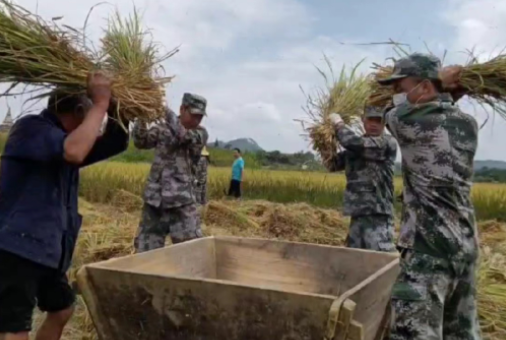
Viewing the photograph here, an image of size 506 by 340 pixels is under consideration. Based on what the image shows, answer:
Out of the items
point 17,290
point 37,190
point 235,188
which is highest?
point 37,190

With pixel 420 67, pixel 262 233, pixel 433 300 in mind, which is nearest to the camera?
pixel 433 300

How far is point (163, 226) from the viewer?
229 inches

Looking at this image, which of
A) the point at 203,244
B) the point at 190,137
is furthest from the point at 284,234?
the point at 203,244

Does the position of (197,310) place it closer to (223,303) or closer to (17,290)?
(223,303)

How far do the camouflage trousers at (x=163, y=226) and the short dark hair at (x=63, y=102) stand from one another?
2.54 meters

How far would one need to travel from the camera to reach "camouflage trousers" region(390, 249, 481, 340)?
9.92ft

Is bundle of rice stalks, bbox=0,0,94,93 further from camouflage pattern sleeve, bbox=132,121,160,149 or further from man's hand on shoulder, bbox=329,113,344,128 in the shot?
man's hand on shoulder, bbox=329,113,344,128

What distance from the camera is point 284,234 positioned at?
1059cm

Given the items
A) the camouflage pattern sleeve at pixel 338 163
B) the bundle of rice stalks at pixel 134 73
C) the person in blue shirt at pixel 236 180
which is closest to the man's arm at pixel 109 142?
the bundle of rice stalks at pixel 134 73

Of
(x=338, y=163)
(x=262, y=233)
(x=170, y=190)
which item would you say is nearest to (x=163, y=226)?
(x=170, y=190)

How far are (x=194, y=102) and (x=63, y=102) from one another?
2521mm

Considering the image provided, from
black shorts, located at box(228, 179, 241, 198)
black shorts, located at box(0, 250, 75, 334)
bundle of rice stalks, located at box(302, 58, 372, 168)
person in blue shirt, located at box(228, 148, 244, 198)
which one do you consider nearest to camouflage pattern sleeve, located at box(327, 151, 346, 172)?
bundle of rice stalks, located at box(302, 58, 372, 168)

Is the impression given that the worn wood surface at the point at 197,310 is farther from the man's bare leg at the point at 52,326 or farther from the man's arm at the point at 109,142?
the man's arm at the point at 109,142

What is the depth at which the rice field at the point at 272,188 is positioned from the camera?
1462 cm
